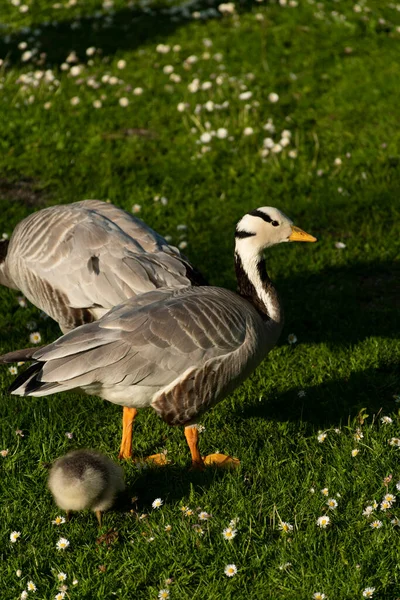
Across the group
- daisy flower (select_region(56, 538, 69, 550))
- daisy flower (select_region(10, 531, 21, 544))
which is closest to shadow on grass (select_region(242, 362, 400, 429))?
daisy flower (select_region(56, 538, 69, 550))

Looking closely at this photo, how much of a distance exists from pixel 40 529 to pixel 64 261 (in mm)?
2137

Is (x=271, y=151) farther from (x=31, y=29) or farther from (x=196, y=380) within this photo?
(x=31, y=29)

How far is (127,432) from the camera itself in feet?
17.1

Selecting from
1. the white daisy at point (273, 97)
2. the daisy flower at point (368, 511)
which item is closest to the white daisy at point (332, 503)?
the daisy flower at point (368, 511)

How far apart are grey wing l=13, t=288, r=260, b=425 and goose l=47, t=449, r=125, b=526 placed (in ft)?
1.52

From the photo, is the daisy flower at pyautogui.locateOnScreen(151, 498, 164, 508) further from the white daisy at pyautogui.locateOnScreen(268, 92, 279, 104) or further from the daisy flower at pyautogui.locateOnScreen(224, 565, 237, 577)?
the white daisy at pyautogui.locateOnScreen(268, 92, 279, 104)

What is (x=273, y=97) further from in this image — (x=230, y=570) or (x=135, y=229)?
(x=230, y=570)

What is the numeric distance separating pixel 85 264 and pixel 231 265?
2.11 meters

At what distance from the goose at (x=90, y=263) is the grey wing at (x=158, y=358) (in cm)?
52

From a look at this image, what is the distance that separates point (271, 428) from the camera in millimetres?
5398

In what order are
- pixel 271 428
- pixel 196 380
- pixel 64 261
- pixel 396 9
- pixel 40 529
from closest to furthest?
pixel 40 529, pixel 196 380, pixel 271 428, pixel 64 261, pixel 396 9

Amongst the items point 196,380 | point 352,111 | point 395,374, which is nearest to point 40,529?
point 196,380

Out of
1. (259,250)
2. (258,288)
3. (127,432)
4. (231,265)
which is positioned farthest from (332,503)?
(231,265)

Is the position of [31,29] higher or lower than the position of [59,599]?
lower
